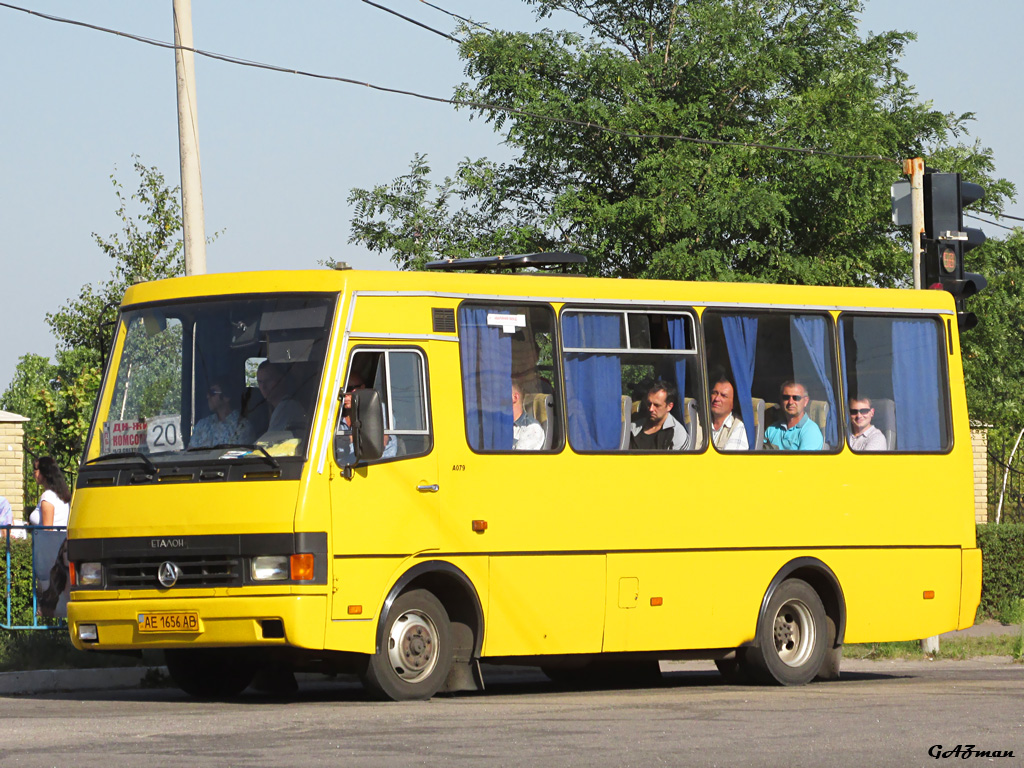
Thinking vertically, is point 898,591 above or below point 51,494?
below

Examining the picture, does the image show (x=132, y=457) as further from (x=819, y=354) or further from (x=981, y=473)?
(x=981, y=473)

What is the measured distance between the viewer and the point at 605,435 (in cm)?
1344

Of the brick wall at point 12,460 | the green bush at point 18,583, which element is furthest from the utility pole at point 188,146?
the brick wall at point 12,460

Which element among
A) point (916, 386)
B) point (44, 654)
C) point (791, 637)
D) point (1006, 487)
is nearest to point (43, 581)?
point (44, 654)

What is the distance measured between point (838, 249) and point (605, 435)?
14944 mm

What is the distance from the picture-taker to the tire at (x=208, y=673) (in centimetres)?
1302

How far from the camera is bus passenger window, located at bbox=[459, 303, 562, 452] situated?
12656 millimetres

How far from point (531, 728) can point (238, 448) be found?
9.99 feet

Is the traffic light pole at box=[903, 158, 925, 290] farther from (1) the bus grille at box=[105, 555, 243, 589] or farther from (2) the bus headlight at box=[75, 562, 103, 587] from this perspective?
(2) the bus headlight at box=[75, 562, 103, 587]

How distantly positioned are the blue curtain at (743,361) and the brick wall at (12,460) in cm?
1536

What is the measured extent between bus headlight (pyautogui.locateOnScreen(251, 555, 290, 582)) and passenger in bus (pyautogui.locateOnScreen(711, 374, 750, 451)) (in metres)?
4.12

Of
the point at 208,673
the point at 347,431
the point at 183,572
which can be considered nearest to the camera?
the point at 183,572

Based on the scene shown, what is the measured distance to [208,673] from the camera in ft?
43.2

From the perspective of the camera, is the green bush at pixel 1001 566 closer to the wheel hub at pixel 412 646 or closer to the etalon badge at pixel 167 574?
the wheel hub at pixel 412 646
